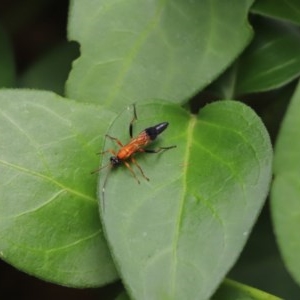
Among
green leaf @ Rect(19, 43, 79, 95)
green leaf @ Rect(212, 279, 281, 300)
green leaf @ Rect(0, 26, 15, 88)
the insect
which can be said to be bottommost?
green leaf @ Rect(212, 279, 281, 300)

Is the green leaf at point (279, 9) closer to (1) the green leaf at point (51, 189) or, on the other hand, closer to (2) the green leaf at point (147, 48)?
(2) the green leaf at point (147, 48)

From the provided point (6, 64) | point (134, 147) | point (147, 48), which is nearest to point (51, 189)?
point (134, 147)

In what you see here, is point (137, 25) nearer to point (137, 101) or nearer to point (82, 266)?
point (137, 101)

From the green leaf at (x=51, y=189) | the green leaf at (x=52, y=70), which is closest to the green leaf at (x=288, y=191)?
the green leaf at (x=51, y=189)

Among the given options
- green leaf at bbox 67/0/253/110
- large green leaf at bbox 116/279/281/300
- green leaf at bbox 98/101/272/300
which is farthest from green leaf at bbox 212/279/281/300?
green leaf at bbox 67/0/253/110

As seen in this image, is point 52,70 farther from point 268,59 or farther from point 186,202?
point 186,202

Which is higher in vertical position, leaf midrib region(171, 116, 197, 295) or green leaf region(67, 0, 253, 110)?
green leaf region(67, 0, 253, 110)

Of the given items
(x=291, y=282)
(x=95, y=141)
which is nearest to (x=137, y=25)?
(x=95, y=141)

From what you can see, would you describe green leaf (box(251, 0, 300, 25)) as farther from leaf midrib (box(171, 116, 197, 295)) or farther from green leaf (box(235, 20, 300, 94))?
leaf midrib (box(171, 116, 197, 295))
